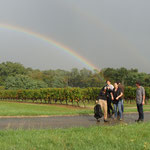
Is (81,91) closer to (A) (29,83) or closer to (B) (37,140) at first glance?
(B) (37,140)

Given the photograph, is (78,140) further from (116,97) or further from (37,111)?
(37,111)

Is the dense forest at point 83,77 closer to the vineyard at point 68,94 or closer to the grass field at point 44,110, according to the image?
the vineyard at point 68,94

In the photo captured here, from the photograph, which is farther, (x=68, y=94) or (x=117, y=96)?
(x=68, y=94)

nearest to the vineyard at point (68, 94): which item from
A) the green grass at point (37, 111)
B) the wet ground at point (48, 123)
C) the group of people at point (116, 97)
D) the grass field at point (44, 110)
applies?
the grass field at point (44, 110)

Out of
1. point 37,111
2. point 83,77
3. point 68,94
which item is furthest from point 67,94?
point 83,77

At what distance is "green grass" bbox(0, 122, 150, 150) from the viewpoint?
15.4 ft

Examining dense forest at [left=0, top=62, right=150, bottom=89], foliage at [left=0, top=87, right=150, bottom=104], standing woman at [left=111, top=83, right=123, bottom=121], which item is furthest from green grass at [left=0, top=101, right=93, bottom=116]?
dense forest at [left=0, top=62, right=150, bottom=89]

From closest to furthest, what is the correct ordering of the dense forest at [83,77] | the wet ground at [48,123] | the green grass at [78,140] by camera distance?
the green grass at [78,140] < the wet ground at [48,123] < the dense forest at [83,77]

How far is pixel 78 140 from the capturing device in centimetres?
526

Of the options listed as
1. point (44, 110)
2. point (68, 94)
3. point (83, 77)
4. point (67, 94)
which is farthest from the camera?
point (83, 77)

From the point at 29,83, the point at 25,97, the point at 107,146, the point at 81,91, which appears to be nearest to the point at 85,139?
the point at 107,146

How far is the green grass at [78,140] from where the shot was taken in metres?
4.70

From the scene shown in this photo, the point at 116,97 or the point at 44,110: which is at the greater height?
the point at 116,97

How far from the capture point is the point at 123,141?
5180mm
